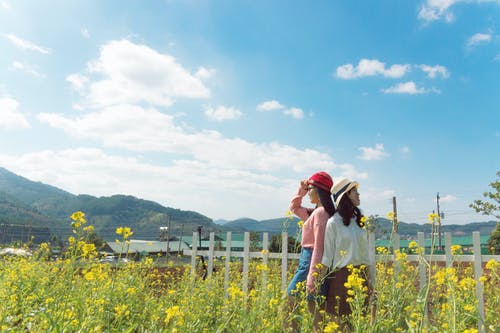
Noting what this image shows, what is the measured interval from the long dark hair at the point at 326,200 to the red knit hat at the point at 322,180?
3 cm

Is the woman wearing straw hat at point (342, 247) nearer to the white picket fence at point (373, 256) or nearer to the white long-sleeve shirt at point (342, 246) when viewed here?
the white long-sleeve shirt at point (342, 246)

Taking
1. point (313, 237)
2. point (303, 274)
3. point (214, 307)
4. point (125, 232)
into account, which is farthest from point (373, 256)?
point (125, 232)

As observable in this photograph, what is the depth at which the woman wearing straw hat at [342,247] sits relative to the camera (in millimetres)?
2285

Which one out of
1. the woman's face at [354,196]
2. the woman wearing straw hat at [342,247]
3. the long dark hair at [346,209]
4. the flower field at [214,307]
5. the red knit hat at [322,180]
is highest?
the red knit hat at [322,180]

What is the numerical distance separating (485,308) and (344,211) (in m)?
1.77

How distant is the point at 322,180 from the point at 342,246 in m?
0.50

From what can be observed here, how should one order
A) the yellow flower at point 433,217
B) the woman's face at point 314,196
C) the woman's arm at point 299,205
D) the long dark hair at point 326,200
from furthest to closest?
the woman's arm at point 299,205 → the woman's face at point 314,196 → the long dark hair at point 326,200 → the yellow flower at point 433,217

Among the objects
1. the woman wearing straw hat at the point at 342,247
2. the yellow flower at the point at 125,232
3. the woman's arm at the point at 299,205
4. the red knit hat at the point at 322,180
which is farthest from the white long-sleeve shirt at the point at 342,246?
the yellow flower at the point at 125,232

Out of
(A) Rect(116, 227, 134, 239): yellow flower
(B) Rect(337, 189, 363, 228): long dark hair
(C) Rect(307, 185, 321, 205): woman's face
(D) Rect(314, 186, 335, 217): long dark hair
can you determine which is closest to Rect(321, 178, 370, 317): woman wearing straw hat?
(B) Rect(337, 189, 363, 228): long dark hair

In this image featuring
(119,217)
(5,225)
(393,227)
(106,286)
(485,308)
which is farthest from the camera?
(119,217)

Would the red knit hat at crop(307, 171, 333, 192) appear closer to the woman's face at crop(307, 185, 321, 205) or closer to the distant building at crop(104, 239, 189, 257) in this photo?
the woman's face at crop(307, 185, 321, 205)

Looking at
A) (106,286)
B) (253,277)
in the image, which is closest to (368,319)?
(106,286)

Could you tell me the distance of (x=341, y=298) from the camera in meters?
2.29

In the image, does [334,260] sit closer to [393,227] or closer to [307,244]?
[307,244]
